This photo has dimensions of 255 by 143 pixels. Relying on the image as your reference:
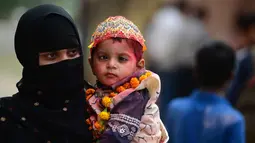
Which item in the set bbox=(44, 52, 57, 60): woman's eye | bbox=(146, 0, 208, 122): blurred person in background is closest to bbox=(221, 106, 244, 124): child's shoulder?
bbox=(44, 52, 57, 60): woman's eye

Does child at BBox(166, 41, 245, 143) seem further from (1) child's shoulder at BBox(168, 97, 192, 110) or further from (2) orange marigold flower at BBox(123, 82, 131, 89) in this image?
(2) orange marigold flower at BBox(123, 82, 131, 89)

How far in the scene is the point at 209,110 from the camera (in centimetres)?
516

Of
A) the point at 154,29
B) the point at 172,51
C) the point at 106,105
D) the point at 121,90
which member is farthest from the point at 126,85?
the point at 172,51

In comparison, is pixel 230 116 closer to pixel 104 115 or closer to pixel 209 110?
pixel 209 110

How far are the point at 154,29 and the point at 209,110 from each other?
18.9 feet

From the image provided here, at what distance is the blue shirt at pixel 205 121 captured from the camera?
16.4ft

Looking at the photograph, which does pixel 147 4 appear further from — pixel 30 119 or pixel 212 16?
pixel 30 119

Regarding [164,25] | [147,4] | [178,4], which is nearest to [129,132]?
[164,25]

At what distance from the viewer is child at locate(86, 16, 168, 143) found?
11.2 feet

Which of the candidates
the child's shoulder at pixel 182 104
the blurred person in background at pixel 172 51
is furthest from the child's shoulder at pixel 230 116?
the blurred person in background at pixel 172 51

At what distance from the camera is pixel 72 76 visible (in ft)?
11.4

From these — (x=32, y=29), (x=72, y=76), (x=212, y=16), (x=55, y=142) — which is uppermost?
(x=32, y=29)

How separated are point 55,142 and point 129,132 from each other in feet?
1.16

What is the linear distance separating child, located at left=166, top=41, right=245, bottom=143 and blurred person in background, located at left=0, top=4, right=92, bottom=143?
1781mm
